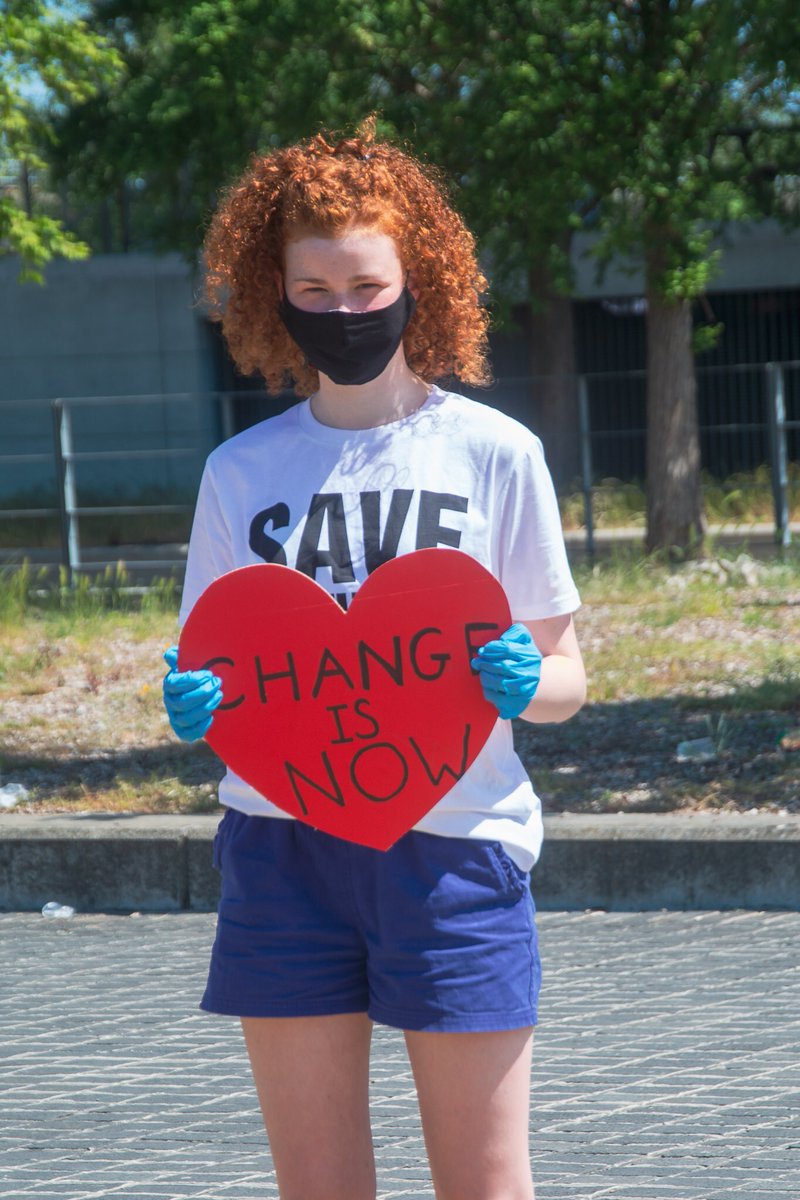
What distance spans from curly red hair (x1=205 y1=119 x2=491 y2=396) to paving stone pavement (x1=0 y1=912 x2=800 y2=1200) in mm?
1884

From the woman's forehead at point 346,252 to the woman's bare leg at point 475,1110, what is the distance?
106 cm

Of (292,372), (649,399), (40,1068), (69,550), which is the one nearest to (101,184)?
(69,550)

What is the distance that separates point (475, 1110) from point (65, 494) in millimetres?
12943

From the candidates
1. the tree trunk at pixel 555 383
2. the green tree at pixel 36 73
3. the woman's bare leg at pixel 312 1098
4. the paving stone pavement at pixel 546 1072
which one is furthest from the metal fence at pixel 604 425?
the woman's bare leg at pixel 312 1098

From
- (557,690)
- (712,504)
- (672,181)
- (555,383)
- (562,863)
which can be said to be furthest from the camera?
(555,383)

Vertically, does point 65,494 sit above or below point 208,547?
below

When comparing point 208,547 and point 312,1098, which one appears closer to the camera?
point 312,1098

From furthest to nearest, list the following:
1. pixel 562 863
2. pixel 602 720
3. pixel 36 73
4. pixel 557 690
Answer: pixel 36 73, pixel 602 720, pixel 562 863, pixel 557 690

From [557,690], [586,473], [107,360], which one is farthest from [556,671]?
[107,360]

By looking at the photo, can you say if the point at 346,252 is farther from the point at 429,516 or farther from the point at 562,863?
the point at 562,863

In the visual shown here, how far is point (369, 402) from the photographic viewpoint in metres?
2.36

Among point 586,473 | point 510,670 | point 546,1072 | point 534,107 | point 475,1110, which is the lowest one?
point 546,1072

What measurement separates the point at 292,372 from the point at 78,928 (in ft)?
12.6

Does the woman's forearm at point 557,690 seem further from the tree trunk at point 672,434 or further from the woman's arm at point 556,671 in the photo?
the tree trunk at point 672,434
